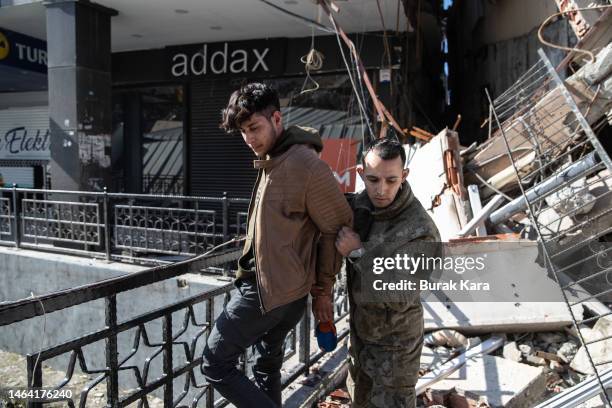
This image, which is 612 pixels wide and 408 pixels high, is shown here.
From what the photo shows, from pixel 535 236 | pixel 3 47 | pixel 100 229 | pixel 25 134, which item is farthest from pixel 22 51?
pixel 535 236

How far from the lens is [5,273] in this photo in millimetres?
7551

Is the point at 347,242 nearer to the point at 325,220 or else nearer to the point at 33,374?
the point at 325,220

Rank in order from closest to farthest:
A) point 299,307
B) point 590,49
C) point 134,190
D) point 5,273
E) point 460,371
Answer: point 299,307 < point 460,371 < point 590,49 < point 5,273 < point 134,190

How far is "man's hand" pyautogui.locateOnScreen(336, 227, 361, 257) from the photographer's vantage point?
6.40 ft

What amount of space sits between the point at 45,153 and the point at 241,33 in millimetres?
8269

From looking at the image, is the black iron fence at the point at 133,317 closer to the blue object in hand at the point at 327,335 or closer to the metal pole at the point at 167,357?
the metal pole at the point at 167,357

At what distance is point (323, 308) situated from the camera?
2.17 m

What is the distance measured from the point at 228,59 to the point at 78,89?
10.9ft

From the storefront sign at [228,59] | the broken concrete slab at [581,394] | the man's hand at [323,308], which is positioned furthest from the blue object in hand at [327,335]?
the storefront sign at [228,59]

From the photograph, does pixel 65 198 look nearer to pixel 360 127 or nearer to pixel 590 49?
pixel 360 127

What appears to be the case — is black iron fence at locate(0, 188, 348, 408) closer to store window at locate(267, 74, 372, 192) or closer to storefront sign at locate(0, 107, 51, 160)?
store window at locate(267, 74, 372, 192)

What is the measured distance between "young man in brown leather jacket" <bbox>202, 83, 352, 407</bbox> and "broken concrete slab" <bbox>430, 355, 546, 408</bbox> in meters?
1.70

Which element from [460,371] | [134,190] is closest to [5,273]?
[134,190]

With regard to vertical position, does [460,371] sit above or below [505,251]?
below
